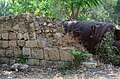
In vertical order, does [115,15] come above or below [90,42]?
above

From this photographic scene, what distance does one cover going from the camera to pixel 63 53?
7.58m

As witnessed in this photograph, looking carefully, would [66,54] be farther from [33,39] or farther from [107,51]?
[107,51]

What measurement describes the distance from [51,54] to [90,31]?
1523 millimetres

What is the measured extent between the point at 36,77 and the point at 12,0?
30.2 ft

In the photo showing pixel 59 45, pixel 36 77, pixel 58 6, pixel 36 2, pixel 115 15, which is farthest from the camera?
pixel 115 15

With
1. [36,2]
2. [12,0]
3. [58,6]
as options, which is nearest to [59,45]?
[58,6]

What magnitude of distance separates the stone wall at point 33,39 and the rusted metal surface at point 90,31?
364mm

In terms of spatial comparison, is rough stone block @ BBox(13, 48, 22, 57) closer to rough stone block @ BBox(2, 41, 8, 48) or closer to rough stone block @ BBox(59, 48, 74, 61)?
rough stone block @ BBox(2, 41, 8, 48)

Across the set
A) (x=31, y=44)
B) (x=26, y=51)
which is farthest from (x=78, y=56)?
(x=26, y=51)

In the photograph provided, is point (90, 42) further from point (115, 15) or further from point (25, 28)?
point (115, 15)

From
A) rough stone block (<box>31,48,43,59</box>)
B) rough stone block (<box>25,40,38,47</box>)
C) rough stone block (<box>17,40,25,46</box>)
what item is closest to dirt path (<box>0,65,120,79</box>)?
rough stone block (<box>31,48,43,59</box>)

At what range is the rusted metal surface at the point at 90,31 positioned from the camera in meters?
8.13

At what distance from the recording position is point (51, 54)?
25.3ft

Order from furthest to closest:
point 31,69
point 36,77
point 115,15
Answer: point 115,15 < point 31,69 < point 36,77
